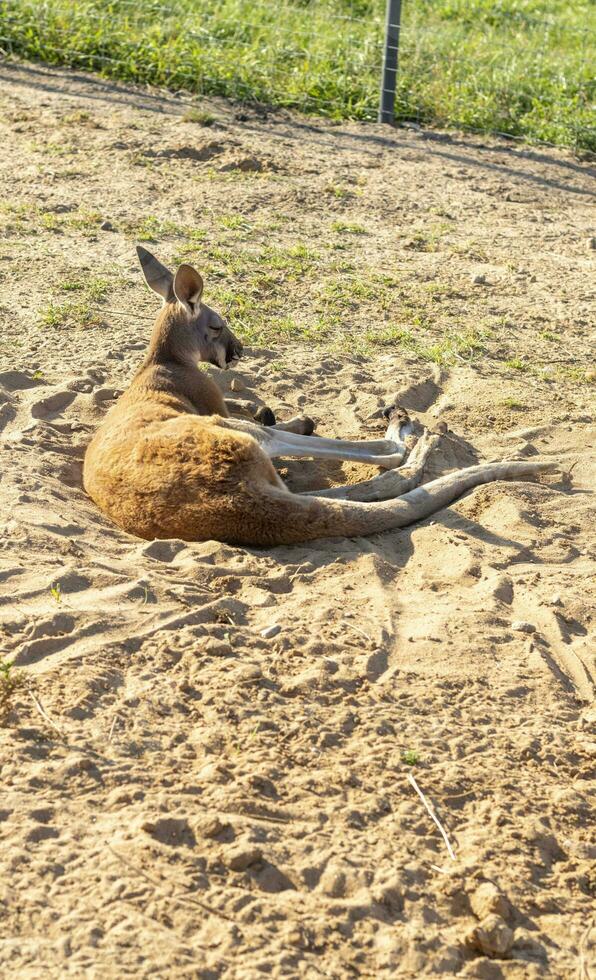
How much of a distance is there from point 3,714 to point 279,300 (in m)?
4.12

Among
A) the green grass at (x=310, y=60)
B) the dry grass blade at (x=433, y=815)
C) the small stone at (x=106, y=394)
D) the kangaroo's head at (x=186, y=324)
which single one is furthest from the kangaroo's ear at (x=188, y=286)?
the green grass at (x=310, y=60)

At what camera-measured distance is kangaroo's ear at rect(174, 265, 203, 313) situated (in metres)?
5.77

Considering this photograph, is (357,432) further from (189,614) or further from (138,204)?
(138,204)

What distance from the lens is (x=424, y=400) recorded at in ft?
20.3

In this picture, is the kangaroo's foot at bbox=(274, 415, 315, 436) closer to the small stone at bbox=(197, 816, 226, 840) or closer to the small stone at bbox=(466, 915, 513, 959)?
the small stone at bbox=(197, 816, 226, 840)

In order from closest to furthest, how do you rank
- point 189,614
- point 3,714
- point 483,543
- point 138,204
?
point 3,714 → point 189,614 → point 483,543 → point 138,204

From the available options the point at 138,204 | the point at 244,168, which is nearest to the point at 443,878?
the point at 138,204

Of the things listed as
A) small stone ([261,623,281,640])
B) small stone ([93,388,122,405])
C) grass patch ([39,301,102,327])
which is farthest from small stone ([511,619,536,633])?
grass patch ([39,301,102,327])

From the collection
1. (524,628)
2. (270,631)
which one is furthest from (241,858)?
(524,628)

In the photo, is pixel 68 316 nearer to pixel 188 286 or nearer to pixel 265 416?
pixel 188 286

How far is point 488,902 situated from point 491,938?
0.12 m

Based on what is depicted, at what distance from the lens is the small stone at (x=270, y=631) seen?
13.5 feet

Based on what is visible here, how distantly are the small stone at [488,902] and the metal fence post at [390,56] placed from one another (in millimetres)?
8394

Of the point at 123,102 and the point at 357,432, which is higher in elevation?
the point at 123,102
